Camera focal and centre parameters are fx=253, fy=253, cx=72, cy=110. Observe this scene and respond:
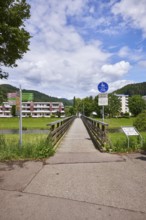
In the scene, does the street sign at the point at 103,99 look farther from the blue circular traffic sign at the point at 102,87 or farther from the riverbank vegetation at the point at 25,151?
the riverbank vegetation at the point at 25,151

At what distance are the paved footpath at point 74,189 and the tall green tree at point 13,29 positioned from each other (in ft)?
15.0

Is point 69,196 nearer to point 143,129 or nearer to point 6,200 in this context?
point 6,200

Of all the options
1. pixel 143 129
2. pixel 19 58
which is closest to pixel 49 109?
pixel 143 129

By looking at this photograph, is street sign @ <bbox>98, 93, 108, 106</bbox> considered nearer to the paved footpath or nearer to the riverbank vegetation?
the riverbank vegetation

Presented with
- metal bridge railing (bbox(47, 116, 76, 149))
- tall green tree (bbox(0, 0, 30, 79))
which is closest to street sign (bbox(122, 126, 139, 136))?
metal bridge railing (bbox(47, 116, 76, 149))

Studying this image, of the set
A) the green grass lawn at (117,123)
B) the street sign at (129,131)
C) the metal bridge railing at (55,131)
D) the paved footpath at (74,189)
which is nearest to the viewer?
the paved footpath at (74,189)

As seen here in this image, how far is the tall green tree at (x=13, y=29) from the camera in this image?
899 centimetres

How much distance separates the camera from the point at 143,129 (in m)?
23.1

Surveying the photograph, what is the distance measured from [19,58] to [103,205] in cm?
782

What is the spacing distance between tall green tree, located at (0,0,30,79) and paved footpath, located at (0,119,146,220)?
15.0ft

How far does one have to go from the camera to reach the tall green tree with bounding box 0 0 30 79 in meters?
8.99

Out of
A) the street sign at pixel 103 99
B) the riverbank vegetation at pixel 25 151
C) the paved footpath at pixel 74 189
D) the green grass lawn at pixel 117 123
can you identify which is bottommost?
the green grass lawn at pixel 117 123

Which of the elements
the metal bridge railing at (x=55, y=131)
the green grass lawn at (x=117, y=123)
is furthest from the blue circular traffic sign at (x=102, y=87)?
the green grass lawn at (x=117, y=123)

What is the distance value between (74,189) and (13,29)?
20.5 feet
